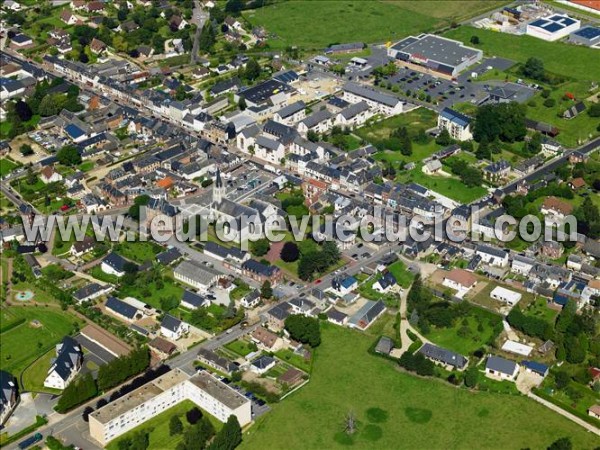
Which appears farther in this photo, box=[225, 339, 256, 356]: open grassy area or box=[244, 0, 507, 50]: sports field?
box=[244, 0, 507, 50]: sports field

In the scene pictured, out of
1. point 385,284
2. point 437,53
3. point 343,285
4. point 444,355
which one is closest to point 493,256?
point 385,284

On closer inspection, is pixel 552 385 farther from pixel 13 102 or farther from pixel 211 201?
pixel 13 102

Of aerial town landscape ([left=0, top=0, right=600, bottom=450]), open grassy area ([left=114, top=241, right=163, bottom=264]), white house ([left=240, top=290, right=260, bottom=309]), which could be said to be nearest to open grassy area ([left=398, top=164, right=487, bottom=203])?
aerial town landscape ([left=0, top=0, right=600, bottom=450])

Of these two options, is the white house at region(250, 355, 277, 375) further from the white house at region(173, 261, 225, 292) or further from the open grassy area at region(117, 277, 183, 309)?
the open grassy area at region(117, 277, 183, 309)

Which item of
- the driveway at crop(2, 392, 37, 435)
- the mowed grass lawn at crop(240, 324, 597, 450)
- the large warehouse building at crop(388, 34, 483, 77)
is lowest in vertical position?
the driveway at crop(2, 392, 37, 435)

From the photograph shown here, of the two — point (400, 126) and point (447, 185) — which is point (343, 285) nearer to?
point (447, 185)

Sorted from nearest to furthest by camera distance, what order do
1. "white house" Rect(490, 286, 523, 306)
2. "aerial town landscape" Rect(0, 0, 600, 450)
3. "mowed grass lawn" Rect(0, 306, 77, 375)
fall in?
"aerial town landscape" Rect(0, 0, 600, 450), "mowed grass lawn" Rect(0, 306, 77, 375), "white house" Rect(490, 286, 523, 306)
